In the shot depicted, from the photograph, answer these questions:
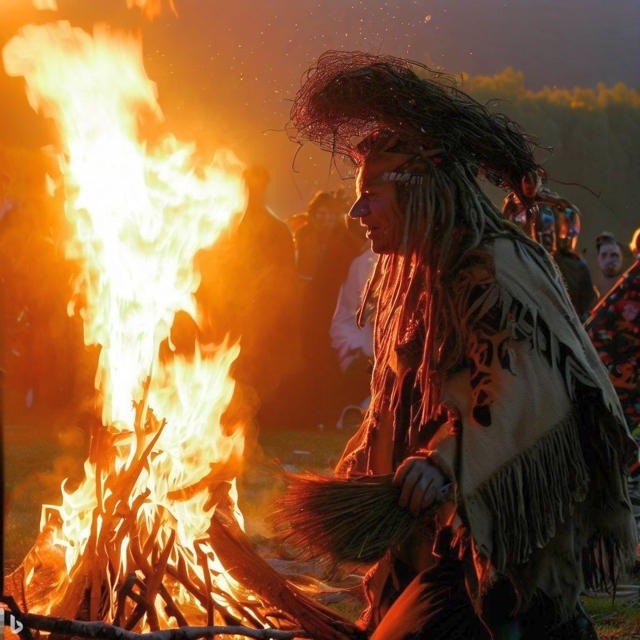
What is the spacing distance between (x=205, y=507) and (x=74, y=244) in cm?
127

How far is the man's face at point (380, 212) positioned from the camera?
349 centimetres

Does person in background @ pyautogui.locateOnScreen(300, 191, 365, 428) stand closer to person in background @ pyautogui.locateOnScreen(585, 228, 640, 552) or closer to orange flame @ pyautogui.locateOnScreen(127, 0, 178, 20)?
person in background @ pyautogui.locateOnScreen(585, 228, 640, 552)

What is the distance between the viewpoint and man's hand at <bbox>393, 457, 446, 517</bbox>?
3.04m

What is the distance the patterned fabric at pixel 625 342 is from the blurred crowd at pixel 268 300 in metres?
1.23

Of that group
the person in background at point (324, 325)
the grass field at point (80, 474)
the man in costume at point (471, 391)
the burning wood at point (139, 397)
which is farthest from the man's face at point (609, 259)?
the man in costume at point (471, 391)

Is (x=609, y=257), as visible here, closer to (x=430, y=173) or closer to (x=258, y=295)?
(x=258, y=295)

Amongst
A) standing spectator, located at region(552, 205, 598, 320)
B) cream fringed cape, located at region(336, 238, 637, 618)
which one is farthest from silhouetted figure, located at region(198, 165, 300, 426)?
cream fringed cape, located at region(336, 238, 637, 618)

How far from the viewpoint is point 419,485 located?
305 cm

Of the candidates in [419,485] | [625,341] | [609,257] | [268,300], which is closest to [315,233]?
[268,300]

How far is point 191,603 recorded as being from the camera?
3762mm

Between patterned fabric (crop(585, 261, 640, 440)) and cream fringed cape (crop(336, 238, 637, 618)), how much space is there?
3118 millimetres

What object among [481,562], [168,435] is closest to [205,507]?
[168,435]

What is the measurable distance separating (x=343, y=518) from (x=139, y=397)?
111 cm

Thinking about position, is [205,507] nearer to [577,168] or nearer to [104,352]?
[104,352]
